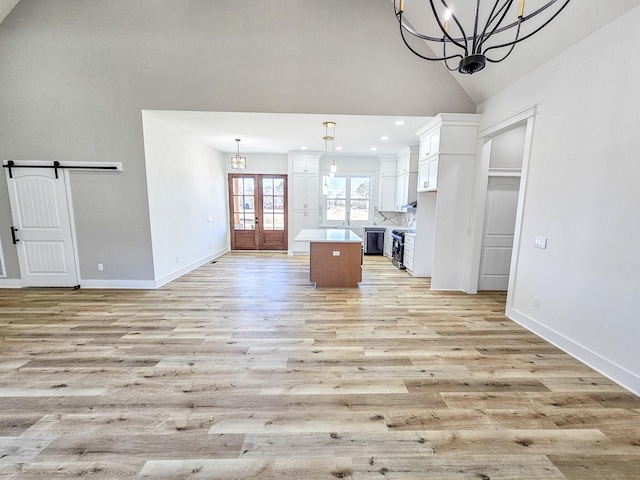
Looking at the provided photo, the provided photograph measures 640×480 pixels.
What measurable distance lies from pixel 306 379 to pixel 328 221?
19.0 feet

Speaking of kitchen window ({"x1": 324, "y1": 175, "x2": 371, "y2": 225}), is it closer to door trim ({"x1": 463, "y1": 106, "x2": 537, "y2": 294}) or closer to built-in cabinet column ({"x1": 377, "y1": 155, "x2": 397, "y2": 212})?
built-in cabinet column ({"x1": 377, "y1": 155, "x2": 397, "y2": 212})

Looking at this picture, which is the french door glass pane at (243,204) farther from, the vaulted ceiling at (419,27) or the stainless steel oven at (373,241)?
the stainless steel oven at (373,241)

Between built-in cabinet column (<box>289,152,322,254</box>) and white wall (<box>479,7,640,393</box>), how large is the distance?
4.69 m

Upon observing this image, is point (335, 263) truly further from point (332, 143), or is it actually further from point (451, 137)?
point (332, 143)

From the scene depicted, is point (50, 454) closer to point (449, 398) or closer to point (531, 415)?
point (449, 398)

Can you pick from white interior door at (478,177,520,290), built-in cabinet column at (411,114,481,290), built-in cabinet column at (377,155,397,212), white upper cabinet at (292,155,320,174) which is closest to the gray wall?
built-in cabinet column at (411,114,481,290)

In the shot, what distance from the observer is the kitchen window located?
24.7ft

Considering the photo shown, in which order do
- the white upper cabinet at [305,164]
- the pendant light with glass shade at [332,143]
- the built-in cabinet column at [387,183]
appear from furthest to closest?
1. the built-in cabinet column at [387,183]
2. the white upper cabinet at [305,164]
3. the pendant light with glass shade at [332,143]

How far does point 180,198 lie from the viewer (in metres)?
Answer: 5.07

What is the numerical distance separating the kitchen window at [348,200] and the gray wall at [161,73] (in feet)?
11.6

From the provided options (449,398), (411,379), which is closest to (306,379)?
(411,379)

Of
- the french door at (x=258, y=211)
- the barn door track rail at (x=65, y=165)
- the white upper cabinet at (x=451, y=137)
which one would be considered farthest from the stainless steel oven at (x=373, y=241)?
the barn door track rail at (x=65, y=165)

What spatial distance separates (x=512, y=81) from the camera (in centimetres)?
330

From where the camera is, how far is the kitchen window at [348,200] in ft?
24.7
